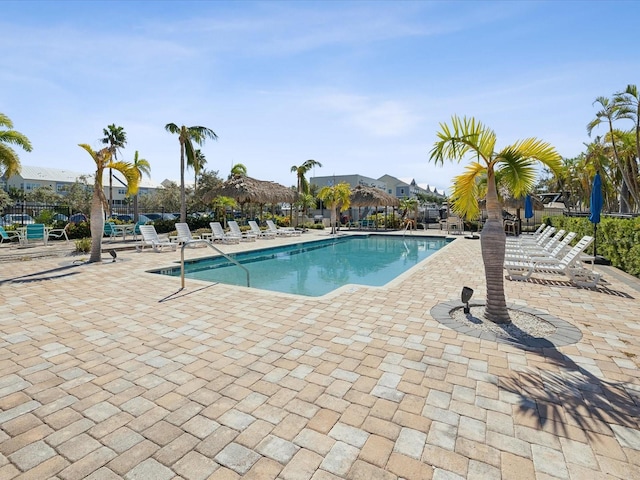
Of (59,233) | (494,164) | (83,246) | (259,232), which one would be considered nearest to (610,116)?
(494,164)

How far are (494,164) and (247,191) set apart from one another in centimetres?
1690

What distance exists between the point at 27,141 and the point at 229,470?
14.3 m

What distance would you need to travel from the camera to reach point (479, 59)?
8539mm

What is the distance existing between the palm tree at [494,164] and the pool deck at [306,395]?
1032 mm

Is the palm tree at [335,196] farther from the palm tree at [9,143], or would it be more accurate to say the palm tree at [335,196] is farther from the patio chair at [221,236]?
the palm tree at [9,143]

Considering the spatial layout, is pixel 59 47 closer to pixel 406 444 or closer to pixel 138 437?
pixel 138 437

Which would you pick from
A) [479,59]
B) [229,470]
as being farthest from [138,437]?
[479,59]

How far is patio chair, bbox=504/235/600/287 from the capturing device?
271 inches

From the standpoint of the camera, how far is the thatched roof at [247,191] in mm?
20172

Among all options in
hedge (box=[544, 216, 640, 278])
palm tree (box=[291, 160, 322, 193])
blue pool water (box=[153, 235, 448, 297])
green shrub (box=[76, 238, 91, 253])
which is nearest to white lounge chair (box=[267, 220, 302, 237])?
blue pool water (box=[153, 235, 448, 297])

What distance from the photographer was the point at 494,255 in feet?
15.0

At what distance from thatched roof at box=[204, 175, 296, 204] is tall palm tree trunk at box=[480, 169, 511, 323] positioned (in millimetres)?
16942

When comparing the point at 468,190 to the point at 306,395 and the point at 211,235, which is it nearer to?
the point at 306,395

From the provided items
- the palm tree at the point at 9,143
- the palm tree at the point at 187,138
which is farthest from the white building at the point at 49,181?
the palm tree at the point at 9,143
